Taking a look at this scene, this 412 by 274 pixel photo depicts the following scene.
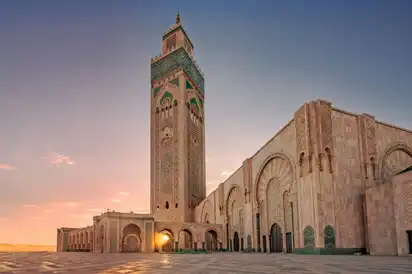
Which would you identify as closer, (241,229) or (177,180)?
(241,229)

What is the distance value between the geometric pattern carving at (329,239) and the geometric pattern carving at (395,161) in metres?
5.86

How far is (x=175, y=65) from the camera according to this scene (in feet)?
158

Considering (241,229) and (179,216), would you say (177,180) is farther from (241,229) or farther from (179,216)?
(241,229)

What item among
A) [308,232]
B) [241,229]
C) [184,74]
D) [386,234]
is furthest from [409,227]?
[184,74]

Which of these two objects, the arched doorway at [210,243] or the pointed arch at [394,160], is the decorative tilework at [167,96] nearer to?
the arched doorway at [210,243]

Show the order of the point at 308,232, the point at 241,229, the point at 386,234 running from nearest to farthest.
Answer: the point at 386,234
the point at 308,232
the point at 241,229

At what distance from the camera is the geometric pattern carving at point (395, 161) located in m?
26.0

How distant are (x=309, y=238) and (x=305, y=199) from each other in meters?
2.29

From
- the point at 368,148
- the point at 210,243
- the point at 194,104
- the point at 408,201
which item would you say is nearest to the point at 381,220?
the point at 408,201

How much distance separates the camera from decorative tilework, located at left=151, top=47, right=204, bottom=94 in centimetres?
4803

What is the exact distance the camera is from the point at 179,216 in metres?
43.1

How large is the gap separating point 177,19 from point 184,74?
9325mm

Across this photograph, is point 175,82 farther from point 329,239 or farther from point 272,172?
point 329,239

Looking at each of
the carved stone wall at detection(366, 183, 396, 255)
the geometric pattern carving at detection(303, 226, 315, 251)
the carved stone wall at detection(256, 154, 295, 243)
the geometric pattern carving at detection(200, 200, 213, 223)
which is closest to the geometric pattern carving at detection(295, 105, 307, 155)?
the carved stone wall at detection(256, 154, 295, 243)
